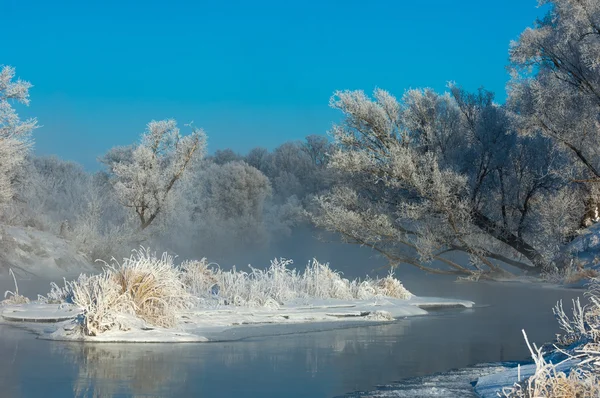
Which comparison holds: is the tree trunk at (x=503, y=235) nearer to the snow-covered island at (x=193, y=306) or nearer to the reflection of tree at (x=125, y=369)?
the snow-covered island at (x=193, y=306)

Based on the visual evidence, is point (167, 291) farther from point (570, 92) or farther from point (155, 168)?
point (155, 168)

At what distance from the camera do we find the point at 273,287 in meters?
13.3

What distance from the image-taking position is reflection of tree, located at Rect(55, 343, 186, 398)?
247 inches

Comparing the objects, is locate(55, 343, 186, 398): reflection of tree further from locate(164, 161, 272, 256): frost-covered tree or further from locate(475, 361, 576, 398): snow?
locate(164, 161, 272, 256): frost-covered tree

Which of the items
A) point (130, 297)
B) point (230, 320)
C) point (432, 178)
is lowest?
point (230, 320)

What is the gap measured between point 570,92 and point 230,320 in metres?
14.6

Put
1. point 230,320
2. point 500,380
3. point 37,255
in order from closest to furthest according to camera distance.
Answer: point 500,380 < point 230,320 < point 37,255

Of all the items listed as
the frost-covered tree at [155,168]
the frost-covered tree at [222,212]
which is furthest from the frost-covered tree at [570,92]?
the frost-covered tree at [222,212]

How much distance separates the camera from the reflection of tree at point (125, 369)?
20.6ft

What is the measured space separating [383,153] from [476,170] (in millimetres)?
3191

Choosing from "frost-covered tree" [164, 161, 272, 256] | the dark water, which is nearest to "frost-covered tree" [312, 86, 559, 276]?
"frost-covered tree" [164, 161, 272, 256]

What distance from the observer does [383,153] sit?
24.3 meters

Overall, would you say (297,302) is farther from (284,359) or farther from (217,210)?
(217,210)

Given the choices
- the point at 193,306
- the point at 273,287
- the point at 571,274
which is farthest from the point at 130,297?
the point at 571,274
